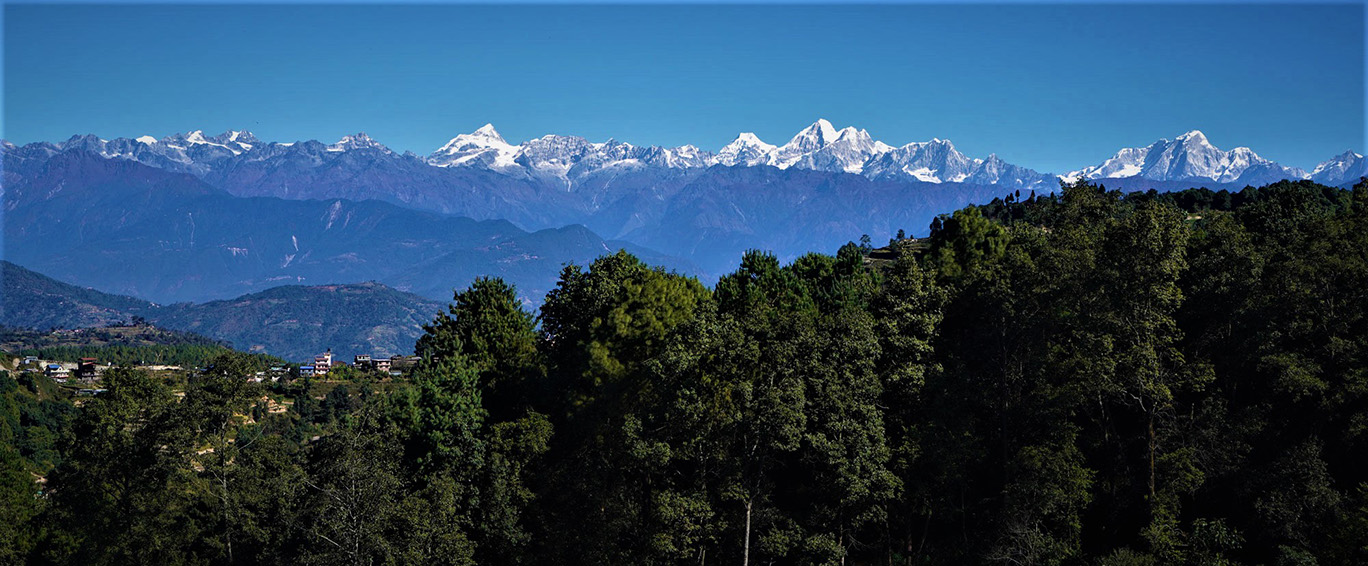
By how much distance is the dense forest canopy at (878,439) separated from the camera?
131 ft

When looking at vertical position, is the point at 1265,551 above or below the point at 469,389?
below

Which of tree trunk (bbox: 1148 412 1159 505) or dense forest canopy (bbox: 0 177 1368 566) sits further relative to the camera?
tree trunk (bbox: 1148 412 1159 505)

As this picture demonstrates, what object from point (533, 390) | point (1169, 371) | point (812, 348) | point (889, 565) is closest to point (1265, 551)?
point (1169, 371)

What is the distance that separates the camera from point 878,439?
41.0 meters

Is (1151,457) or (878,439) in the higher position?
(878,439)

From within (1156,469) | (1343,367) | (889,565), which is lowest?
(889,565)

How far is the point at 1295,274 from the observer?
41.3 metres

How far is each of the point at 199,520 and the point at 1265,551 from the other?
47.0m

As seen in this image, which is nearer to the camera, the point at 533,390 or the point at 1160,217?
the point at 1160,217

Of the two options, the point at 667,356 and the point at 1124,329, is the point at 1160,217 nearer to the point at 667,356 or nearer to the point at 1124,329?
the point at 1124,329

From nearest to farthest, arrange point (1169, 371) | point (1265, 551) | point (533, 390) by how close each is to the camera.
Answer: point (1265, 551)
point (1169, 371)
point (533, 390)

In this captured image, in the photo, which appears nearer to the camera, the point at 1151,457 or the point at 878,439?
the point at 1151,457

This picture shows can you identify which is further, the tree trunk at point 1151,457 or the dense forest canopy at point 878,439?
the tree trunk at point 1151,457

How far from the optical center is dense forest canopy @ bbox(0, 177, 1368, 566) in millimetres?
39906
